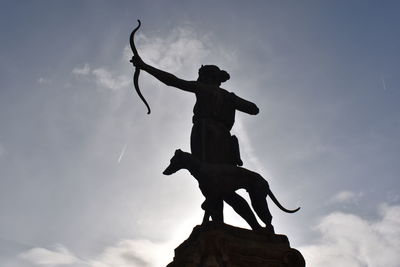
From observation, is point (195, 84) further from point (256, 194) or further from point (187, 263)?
point (187, 263)

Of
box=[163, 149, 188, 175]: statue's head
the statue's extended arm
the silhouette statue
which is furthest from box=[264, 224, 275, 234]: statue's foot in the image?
the statue's extended arm

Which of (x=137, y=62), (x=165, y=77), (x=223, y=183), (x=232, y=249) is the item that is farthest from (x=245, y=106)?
(x=232, y=249)

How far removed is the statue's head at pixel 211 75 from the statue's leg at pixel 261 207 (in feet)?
8.65

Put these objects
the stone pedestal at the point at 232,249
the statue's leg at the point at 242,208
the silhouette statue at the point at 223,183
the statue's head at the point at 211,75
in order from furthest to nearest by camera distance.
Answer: the statue's head at the point at 211,75 < the statue's leg at the point at 242,208 < the silhouette statue at the point at 223,183 < the stone pedestal at the point at 232,249

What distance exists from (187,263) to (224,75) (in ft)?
14.3

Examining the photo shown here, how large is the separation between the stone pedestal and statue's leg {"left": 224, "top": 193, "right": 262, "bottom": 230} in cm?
56

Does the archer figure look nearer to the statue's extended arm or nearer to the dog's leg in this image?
the statue's extended arm

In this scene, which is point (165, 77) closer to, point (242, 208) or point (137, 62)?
point (137, 62)

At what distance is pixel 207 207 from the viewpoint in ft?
26.8

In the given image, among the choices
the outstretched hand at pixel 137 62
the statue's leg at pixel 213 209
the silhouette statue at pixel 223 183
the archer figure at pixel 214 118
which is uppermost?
the outstretched hand at pixel 137 62

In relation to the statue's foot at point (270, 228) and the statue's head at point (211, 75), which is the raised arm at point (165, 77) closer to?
the statue's head at point (211, 75)

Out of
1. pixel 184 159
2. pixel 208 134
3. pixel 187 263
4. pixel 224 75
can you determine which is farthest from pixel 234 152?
pixel 187 263

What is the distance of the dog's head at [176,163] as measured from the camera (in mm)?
8039

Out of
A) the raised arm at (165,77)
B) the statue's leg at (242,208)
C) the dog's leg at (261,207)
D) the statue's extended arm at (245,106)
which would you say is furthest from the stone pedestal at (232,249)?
the raised arm at (165,77)
